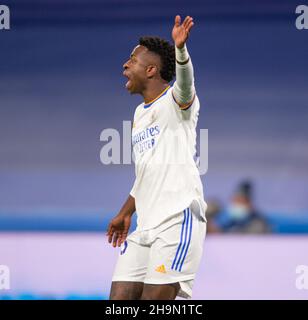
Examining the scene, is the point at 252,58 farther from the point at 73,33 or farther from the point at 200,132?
the point at 73,33

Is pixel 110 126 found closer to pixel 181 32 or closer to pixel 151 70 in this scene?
pixel 151 70

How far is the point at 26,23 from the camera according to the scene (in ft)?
20.6

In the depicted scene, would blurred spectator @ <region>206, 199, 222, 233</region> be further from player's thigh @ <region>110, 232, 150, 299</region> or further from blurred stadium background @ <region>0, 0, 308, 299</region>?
player's thigh @ <region>110, 232, 150, 299</region>

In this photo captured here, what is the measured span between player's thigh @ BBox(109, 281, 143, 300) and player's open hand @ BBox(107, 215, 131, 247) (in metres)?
0.35

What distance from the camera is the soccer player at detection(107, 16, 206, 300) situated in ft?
12.7

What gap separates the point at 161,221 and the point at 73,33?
9.05ft

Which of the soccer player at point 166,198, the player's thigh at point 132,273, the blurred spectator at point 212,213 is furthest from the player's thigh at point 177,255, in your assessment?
the blurred spectator at point 212,213

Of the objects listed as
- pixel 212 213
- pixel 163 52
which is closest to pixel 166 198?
pixel 163 52

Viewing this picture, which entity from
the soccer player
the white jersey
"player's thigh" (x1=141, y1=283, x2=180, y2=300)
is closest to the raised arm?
the soccer player

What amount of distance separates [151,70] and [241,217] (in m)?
2.08

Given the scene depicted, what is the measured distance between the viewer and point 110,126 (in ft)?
20.5
